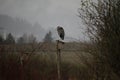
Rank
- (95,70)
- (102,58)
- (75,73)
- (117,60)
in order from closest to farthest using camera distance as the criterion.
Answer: (117,60) < (102,58) < (95,70) < (75,73)

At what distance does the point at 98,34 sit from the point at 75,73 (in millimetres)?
8974

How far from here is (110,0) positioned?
9.95 meters

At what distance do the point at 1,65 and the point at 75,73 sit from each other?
9.74m

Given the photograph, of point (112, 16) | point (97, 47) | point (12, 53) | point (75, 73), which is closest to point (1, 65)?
point (12, 53)

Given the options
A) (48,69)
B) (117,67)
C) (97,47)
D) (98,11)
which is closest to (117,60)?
(117,67)

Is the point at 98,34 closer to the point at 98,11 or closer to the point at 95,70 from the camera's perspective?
the point at 98,11

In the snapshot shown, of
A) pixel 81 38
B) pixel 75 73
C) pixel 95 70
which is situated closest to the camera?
pixel 95 70

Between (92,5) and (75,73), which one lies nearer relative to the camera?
(92,5)

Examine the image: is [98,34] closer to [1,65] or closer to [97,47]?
[97,47]

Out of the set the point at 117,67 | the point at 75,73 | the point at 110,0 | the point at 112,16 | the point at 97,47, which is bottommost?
the point at 75,73

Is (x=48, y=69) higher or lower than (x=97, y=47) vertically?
lower

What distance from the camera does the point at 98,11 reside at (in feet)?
33.5

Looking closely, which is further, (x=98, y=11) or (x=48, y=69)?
(x=48, y=69)

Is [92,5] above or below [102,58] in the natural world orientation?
above
